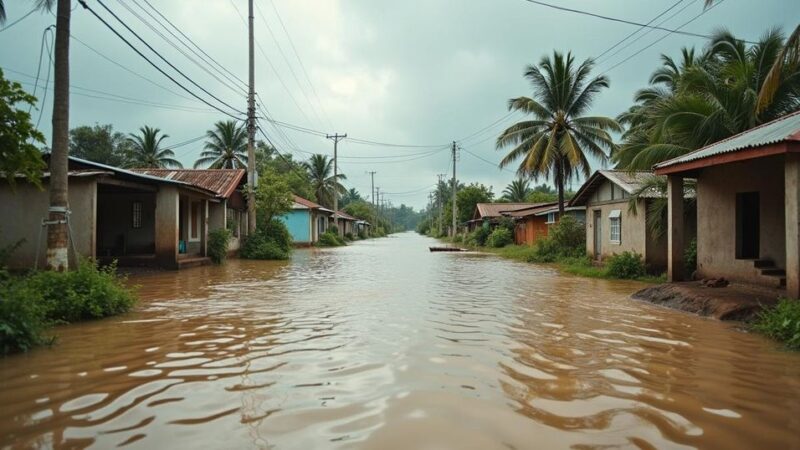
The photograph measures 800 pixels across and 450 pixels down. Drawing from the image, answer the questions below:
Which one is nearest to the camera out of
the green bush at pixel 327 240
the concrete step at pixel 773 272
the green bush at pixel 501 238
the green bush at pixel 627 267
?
the concrete step at pixel 773 272

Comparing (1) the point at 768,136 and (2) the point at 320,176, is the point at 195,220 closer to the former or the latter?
(1) the point at 768,136

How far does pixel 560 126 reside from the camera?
24125 mm

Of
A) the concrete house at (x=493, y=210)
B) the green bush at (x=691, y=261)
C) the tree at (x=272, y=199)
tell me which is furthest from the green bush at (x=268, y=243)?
the concrete house at (x=493, y=210)

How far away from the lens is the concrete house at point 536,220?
2669 cm

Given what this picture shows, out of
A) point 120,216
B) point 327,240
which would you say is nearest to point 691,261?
point 120,216

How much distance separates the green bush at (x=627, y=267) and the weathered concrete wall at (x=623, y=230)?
41 cm

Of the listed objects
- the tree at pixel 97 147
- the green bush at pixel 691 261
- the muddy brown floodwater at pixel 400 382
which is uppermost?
the tree at pixel 97 147

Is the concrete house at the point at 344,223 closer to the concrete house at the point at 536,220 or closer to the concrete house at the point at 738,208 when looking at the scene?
the concrete house at the point at 536,220

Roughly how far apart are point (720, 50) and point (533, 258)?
10726 mm

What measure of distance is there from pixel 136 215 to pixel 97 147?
29328 mm

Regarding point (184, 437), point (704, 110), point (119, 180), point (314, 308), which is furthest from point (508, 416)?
point (119, 180)

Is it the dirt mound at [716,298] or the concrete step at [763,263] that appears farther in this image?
the concrete step at [763,263]

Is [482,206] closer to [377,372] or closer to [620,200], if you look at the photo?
[620,200]

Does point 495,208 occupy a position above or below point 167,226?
above
